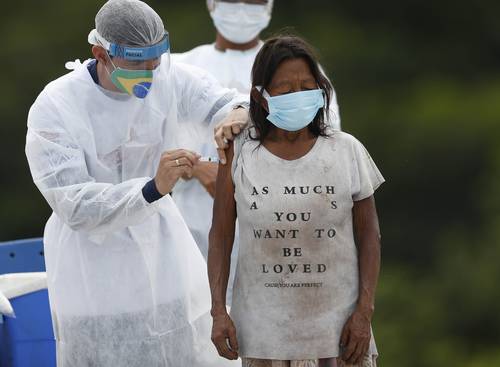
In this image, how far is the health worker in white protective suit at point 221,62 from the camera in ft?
20.5

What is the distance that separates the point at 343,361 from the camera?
4594mm

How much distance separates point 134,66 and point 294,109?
741 millimetres

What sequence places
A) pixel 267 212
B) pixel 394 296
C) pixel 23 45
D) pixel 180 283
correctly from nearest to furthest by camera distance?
pixel 267 212
pixel 180 283
pixel 394 296
pixel 23 45

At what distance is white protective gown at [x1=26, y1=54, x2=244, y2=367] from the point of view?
494 centimetres

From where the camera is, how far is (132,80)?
16.4 ft

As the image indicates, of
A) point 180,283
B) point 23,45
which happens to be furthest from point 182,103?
point 23,45

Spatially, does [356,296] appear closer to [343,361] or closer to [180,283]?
[343,361]

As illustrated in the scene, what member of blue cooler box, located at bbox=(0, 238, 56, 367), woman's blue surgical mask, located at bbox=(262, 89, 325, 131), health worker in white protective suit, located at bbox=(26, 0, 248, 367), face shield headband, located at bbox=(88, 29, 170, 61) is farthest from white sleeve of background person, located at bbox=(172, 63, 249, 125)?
blue cooler box, located at bbox=(0, 238, 56, 367)

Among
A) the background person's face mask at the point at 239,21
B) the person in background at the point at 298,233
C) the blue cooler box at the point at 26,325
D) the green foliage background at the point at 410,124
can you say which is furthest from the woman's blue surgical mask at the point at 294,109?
the green foliage background at the point at 410,124

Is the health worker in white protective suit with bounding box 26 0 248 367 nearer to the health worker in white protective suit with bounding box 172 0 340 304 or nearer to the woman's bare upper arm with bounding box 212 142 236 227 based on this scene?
the woman's bare upper arm with bounding box 212 142 236 227

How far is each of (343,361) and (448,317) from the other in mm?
9218

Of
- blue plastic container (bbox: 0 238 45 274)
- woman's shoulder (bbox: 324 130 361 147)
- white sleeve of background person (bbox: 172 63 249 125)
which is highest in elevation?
woman's shoulder (bbox: 324 130 361 147)

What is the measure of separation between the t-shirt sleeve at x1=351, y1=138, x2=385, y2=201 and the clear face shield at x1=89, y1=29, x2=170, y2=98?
2.69 feet

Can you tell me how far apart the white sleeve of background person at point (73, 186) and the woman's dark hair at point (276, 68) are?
0.52 metres
